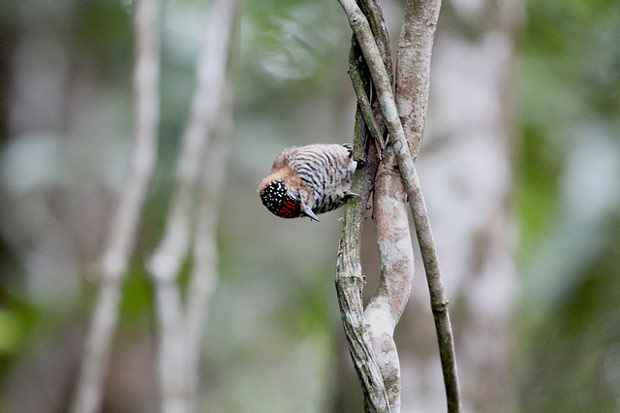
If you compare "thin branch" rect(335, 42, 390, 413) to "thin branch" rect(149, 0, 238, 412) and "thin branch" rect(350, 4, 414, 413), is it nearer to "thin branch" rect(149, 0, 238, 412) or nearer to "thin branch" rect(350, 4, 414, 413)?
"thin branch" rect(350, 4, 414, 413)

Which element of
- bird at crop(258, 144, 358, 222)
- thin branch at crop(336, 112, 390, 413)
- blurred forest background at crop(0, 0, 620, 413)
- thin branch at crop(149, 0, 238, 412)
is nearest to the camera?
thin branch at crop(336, 112, 390, 413)

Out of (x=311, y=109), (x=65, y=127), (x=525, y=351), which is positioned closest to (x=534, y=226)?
(x=525, y=351)

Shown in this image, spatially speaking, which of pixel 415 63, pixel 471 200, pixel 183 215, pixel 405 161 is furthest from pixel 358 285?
pixel 471 200

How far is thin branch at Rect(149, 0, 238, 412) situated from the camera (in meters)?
2.41

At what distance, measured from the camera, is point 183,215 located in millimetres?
2479

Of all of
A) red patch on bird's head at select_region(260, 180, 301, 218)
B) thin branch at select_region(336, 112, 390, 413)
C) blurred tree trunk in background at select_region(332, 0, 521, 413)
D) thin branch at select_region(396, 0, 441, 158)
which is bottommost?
thin branch at select_region(336, 112, 390, 413)

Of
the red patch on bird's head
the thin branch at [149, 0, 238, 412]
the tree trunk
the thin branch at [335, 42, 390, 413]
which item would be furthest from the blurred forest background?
the thin branch at [335, 42, 390, 413]

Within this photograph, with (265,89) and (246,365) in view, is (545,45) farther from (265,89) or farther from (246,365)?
(246,365)

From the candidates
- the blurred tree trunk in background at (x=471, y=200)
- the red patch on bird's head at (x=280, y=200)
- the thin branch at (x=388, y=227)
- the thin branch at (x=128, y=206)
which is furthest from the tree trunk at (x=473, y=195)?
the thin branch at (x=388, y=227)

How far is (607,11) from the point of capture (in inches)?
180

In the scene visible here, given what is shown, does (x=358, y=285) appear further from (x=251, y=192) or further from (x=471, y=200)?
(x=251, y=192)

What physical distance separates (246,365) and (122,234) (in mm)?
3281

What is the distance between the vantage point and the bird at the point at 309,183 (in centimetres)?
139

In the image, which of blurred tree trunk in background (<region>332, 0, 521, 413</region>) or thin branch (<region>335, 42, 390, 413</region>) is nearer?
thin branch (<region>335, 42, 390, 413</region>)
